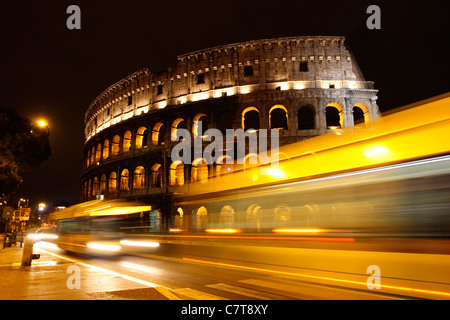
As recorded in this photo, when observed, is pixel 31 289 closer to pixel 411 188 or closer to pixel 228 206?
pixel 228 206

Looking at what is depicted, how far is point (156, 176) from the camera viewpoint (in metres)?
31.6

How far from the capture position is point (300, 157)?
5.82 metres

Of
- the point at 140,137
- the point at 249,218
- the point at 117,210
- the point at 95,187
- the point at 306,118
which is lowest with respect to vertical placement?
the point at 249,218

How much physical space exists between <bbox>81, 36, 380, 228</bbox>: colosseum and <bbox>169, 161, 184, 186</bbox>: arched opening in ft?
0.28

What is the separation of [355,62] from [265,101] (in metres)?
8.35

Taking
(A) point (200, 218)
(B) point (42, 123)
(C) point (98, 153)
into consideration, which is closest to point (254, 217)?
(A) point (200, 218)

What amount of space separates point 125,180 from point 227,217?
92.7 feet

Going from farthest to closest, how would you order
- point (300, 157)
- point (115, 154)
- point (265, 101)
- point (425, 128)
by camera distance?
point (115, 154) < point (265, 101) < point (300, 157) < point (425, 128)

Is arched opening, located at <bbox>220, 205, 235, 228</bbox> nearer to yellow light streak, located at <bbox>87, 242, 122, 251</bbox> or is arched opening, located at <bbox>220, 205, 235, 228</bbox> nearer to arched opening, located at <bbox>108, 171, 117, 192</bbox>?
yellow light streak, located at <bbox>87, 242, 122, 251</bbox>

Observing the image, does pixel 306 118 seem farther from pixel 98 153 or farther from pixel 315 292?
pixel 315 292

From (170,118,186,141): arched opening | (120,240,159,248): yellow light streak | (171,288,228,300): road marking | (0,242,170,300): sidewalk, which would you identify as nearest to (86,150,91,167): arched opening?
(170,118,186,141): arched opening

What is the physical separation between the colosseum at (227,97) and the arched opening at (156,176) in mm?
91

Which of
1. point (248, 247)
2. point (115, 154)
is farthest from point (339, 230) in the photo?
point (115, 154)
